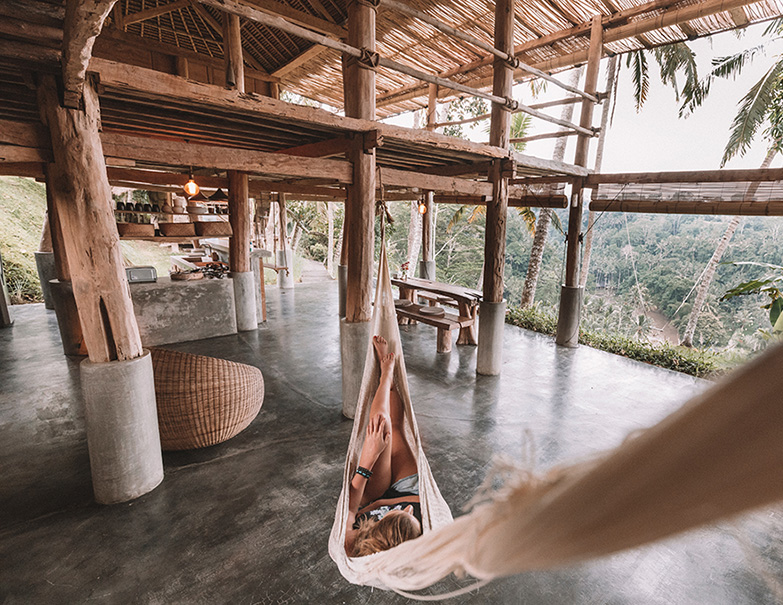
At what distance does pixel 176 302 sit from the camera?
528 centimetres

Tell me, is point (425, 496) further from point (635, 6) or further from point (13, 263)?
point (13, 263)

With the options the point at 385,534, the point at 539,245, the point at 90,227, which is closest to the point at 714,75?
the point at 539,245

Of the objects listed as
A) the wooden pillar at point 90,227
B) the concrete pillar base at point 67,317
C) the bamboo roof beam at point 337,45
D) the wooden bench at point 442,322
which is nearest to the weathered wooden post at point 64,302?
the concrete pillar base at point 67,317

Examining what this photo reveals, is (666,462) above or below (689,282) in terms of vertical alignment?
above

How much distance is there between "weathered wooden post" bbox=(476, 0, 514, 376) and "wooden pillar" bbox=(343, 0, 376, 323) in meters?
1.44

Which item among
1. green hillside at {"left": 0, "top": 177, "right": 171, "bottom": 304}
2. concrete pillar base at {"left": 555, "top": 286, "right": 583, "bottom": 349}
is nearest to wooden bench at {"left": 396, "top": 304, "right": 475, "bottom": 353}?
concrete pillar base at {"left": 555, "top": 286, "right": 583, "bottom": 349}

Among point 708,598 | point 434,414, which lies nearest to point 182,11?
point 434,414

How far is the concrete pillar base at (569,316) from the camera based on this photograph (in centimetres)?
542

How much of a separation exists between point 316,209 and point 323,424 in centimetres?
1365

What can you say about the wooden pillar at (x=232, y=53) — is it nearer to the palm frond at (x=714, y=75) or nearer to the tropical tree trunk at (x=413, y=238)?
the palm frond at (x=714, y=75)

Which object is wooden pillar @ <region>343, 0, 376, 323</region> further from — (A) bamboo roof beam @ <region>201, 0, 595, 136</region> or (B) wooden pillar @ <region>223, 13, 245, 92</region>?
(B) wooden pillar @ <region>223, 13, 245, 92</region>

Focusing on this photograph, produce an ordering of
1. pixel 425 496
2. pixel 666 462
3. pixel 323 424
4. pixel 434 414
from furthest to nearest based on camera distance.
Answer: pixel 434 414
pixel 323 424
pixel 425 496
pixel 666 462

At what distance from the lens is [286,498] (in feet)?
8.04

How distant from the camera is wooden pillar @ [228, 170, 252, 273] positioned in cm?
540
